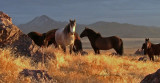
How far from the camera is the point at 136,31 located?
183 metres

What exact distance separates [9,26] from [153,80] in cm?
681

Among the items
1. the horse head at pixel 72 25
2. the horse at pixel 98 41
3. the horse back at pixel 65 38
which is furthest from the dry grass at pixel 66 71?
the horse at pixel 98 41

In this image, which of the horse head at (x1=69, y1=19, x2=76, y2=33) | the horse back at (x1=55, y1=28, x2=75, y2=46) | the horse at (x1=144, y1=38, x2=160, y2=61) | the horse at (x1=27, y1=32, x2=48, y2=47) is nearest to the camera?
the horse head at (x1=69, y1=19, x2=76, y2=33)

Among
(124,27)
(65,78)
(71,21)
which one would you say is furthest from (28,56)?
(124,27)

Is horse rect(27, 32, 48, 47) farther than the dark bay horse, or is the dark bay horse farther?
the dark bay horse

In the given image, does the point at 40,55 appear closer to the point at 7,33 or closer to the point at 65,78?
the point at 7,33

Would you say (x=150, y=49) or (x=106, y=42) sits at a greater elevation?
(x=106, y=42)

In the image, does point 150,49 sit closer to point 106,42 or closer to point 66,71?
point 106,42

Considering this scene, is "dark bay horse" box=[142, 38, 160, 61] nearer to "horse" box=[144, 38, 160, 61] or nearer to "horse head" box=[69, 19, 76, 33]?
"horse" box=[144, 38, 160, 61]

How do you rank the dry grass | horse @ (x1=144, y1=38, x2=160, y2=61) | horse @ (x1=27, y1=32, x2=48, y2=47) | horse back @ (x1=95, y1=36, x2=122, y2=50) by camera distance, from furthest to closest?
horse back @ (x1=95, y1=36, x2=122, y2=50)
horse @ (x1=144, y1=38, x2=160, y2=61)
horse @ (x1=27, y1=32, x2=48, y2=47)
the dry grass

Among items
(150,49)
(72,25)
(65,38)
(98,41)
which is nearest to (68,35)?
(65,38)

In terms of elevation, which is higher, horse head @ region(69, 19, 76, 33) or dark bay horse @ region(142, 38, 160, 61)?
horse head @ region(69, 19, 76, 33)

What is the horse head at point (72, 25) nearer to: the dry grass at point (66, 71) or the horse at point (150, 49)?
the dry grass at point (66, 71)

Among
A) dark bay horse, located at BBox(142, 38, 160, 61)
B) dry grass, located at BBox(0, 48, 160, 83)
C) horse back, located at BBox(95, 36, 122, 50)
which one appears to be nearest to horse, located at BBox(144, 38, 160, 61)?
dark bay horse, located at BBox(142, 38, 160, 61)
